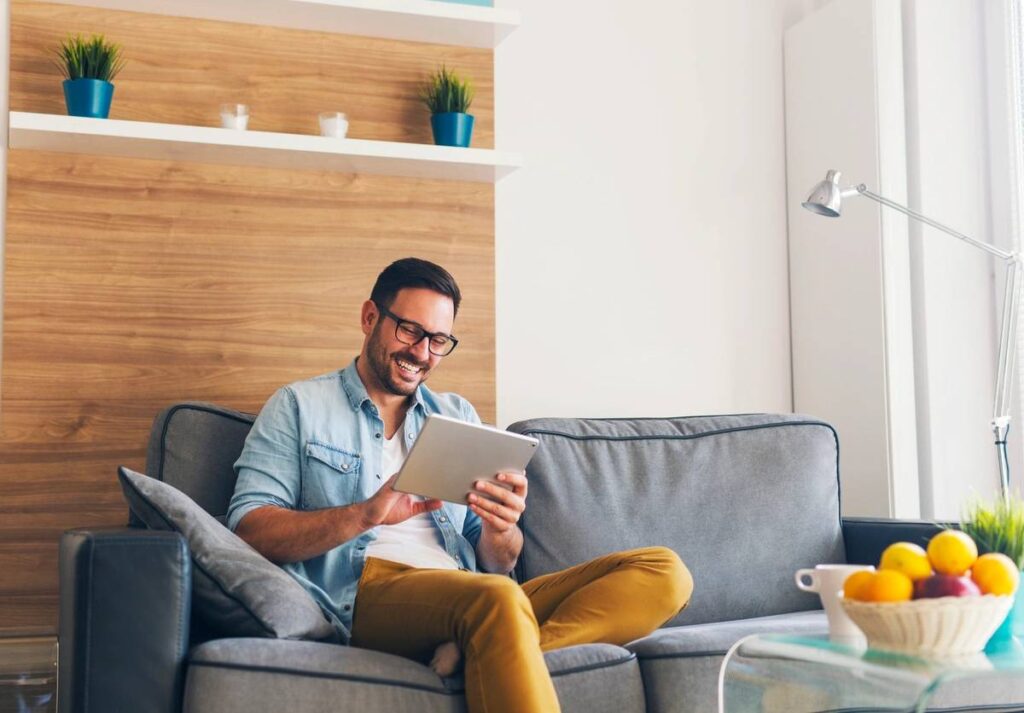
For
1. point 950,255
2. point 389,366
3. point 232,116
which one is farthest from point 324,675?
point 950,255

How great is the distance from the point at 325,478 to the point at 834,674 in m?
1.16

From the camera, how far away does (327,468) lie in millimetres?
2377

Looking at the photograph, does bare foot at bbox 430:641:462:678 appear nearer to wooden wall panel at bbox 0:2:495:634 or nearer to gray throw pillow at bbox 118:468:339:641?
gray throw pillow at bbox 118:468:339:641

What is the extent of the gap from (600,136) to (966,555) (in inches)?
84.4

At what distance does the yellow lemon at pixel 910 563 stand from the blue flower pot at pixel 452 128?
1.86 metres

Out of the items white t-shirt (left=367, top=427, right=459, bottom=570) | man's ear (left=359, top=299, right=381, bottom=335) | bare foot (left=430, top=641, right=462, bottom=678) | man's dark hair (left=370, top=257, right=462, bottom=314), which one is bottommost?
bare foot (left=430, top=641, right=462, bottom=678)

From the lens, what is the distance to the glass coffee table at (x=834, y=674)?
144cm

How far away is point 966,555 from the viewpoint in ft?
5.08

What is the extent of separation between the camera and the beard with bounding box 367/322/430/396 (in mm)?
2477

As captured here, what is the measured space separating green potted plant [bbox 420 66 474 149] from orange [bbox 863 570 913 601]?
6.19 feet

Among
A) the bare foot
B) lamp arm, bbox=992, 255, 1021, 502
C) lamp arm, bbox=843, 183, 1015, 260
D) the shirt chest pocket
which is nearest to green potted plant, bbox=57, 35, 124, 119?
the shirt chest pocket

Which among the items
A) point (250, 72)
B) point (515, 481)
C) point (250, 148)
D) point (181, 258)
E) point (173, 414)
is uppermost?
point (250, 72)

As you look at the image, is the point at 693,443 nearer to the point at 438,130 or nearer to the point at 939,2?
the point at 438,130

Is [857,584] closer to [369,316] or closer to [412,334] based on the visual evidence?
[412,334]
